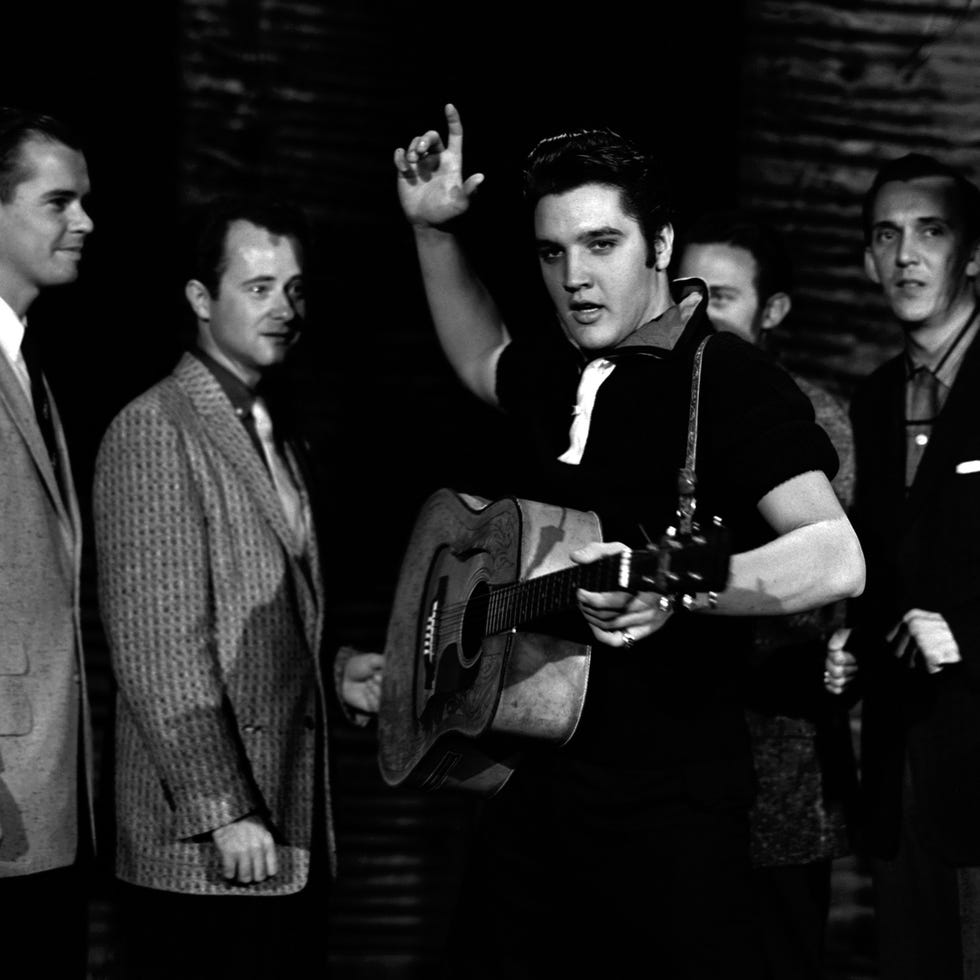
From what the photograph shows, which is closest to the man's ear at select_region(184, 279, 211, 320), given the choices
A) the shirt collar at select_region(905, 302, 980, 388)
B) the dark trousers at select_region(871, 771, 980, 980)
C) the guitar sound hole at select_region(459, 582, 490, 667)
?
the guitar sound hole at select_region(459, 582, 490, 667)

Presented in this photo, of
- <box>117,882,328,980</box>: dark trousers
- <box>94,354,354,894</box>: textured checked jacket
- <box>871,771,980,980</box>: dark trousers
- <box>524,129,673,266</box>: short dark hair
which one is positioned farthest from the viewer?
<box>871,771,980,980</box>: dark trousers

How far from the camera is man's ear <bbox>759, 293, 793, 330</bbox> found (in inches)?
156

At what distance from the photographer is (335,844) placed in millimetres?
3377

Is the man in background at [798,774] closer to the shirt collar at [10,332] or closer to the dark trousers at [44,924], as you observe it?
the dark trousers at [44,924]

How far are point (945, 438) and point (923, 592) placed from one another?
34cm

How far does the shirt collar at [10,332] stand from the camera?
125 inches

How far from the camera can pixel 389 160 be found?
4141 millimetres

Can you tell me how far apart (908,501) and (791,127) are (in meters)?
1.30

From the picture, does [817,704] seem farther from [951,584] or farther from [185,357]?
[185,357]

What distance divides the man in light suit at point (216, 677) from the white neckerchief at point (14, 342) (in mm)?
201

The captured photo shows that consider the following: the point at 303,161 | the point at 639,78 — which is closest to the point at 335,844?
the point at 303,161

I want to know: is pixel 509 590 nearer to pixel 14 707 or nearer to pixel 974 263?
pixel 14 707

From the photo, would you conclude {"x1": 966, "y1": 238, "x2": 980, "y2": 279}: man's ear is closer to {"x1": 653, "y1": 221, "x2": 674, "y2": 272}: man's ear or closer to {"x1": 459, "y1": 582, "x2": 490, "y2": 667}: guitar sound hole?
{"x1": 653, "y1": 221, "x2": 674, "y2": 272}: man's ear

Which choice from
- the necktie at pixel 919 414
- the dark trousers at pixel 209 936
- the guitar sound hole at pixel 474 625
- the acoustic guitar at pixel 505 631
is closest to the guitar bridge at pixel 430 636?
the acoustic guitar at pixel 505 631
